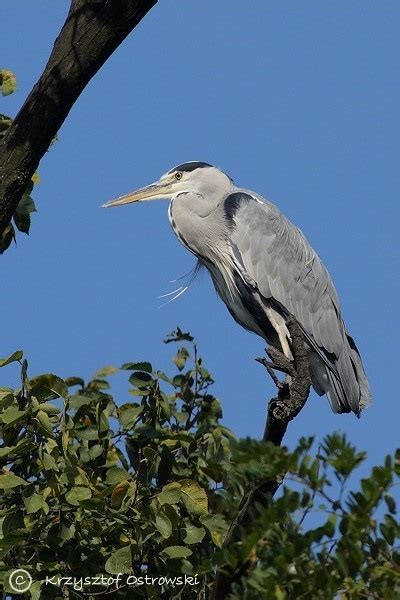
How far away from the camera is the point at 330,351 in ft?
Result: 22.4

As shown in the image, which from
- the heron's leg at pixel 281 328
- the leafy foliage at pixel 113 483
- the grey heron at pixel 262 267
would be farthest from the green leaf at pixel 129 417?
the grey heron at pixel 262 267

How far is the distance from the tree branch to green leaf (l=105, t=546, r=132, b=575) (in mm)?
535

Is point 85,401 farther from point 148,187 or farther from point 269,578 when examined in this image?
point 148,187

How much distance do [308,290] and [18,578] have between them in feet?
10.4

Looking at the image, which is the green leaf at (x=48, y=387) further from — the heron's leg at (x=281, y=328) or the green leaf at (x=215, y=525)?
the heron's leg at (x=281, y=328)

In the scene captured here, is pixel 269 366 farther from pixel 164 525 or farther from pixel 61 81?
pixel 61 81

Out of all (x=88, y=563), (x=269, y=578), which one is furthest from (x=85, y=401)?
(x=269, y=578)

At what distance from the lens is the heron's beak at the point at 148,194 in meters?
6.98

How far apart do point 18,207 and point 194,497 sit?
1247 mm

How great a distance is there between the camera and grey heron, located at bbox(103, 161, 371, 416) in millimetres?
6742

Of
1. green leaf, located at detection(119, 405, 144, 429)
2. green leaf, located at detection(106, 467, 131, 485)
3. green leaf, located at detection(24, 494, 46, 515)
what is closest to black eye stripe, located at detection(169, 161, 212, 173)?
green leaf, located at detection(119, 405, 144, 429)

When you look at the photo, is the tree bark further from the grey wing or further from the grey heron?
the grey wing

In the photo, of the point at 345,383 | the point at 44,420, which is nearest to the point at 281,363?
the point at 44,420

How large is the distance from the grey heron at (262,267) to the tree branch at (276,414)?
0.95 m
